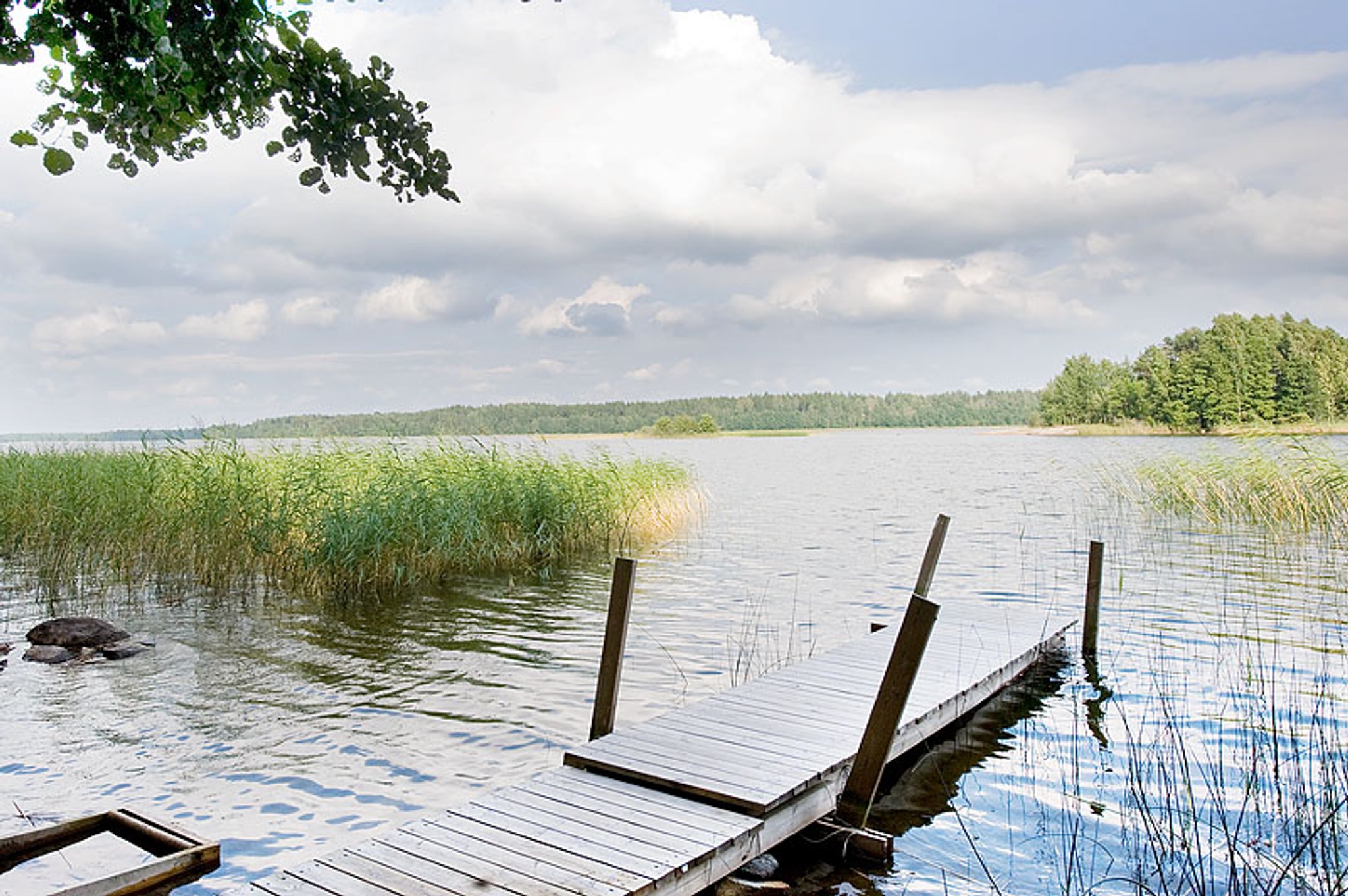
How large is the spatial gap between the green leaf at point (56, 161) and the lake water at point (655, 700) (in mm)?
3492

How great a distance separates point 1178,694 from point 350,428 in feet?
47.0

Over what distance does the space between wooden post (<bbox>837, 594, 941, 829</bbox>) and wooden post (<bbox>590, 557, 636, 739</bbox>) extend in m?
1.76

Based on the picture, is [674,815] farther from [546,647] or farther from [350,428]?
[350,428]

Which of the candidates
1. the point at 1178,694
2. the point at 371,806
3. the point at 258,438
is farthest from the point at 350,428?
the point at 1178,694

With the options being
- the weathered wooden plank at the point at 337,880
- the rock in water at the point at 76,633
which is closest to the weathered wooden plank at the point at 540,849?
the weathered wooden plank at the point at 337,880

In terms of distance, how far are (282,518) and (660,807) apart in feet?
31.6

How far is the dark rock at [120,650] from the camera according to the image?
9547 millimetres

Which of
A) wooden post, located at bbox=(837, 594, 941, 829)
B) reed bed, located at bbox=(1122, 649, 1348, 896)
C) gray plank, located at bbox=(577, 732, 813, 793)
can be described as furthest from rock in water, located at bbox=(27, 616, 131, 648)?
reed bed, located at bbox=(1122, 649, 1348, 896)

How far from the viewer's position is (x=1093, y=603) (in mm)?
10062

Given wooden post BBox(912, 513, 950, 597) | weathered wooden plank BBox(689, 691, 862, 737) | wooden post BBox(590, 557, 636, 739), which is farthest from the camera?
wooden post BBox(912, 513, 950, 597)

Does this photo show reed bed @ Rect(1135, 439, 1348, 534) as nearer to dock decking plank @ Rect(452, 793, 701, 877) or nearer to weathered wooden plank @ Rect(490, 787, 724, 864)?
weathered wooden plank @ Rect(490, 787, 724, 864)

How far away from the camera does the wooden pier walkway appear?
4.03m

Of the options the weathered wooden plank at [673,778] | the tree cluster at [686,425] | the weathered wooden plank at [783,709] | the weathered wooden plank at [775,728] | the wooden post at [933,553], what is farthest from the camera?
the tree cluster at [686,425]

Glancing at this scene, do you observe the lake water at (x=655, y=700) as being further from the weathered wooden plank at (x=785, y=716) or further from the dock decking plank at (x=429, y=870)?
the dock decking plank at (x=429, y=870)
